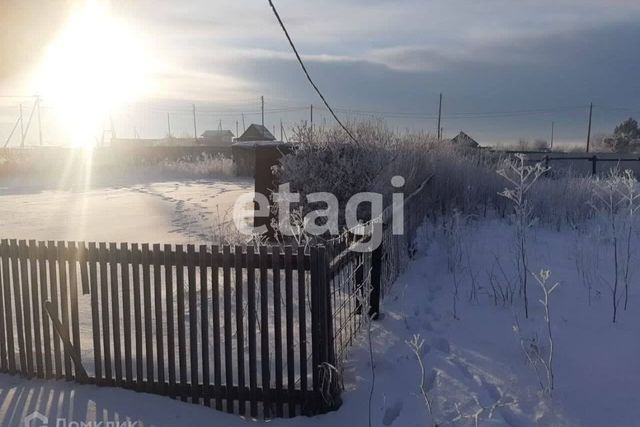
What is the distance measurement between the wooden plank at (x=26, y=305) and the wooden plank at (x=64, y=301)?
309 millimetres

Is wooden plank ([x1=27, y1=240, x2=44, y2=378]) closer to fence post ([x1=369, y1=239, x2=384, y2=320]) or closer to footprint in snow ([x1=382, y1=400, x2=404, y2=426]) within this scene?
footprint in snow ([x1=382, y1=400, x2=404, y2=426])

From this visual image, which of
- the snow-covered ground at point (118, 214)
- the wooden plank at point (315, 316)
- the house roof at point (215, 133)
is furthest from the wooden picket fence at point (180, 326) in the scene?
the house roof at point (215, 133)

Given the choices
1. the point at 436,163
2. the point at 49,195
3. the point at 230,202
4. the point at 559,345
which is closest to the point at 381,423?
the point at 559,345

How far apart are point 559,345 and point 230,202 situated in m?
14.0

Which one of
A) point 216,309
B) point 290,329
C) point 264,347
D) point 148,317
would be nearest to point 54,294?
point 148,317

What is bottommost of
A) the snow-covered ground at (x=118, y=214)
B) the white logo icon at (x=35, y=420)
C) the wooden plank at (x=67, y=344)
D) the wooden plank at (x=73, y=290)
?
the snow-covered ground at (x=118, y=214)

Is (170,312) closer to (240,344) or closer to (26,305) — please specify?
(240,344)

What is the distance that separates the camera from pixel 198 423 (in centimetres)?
412

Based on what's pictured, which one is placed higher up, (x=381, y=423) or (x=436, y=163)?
(x=436, y=163)

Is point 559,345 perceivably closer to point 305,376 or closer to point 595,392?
point 595,392

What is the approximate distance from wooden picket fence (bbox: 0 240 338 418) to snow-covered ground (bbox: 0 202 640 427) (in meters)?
0.15

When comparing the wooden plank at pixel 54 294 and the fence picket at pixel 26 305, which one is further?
the fence picket at pixel 26 305

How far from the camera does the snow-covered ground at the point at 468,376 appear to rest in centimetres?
399

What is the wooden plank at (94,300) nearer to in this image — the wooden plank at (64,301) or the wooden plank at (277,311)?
the wooden plank at (64,301)
